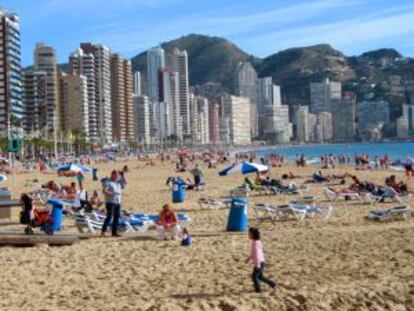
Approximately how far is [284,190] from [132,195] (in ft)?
19.4

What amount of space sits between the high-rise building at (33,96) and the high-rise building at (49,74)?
1045 millimetres

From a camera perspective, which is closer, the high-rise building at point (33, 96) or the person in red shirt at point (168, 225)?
the person in red shirt at point (168, 225)

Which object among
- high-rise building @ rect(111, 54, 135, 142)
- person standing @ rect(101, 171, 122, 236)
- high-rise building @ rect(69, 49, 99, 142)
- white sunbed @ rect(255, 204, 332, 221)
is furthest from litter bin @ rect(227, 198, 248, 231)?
high-rise building @ rect(111, 54, 135, 142)

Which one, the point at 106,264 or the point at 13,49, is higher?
the point at 13,49

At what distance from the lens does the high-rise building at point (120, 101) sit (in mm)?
186750

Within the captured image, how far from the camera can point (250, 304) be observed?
8398 mm

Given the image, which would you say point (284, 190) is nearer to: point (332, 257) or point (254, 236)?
point (332, 257)

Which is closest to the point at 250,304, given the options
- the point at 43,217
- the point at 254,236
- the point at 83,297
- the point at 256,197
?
the point at 254,236

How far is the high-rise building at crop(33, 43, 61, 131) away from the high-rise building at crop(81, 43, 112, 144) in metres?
14.8

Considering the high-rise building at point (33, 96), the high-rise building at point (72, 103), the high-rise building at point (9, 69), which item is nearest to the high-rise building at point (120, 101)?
the high-rise building at point (72, 103)

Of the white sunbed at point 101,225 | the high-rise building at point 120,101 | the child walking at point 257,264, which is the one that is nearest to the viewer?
the child walking at point 257,264

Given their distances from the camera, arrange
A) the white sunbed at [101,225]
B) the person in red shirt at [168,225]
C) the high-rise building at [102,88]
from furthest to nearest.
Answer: the high-rise building at [102,88] → the white sunbed at [101,225] → the person in red shirt at [168,225]

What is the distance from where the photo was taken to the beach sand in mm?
8570

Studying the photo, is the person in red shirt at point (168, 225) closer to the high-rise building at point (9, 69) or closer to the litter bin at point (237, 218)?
the litter bin at point (237, 218)
